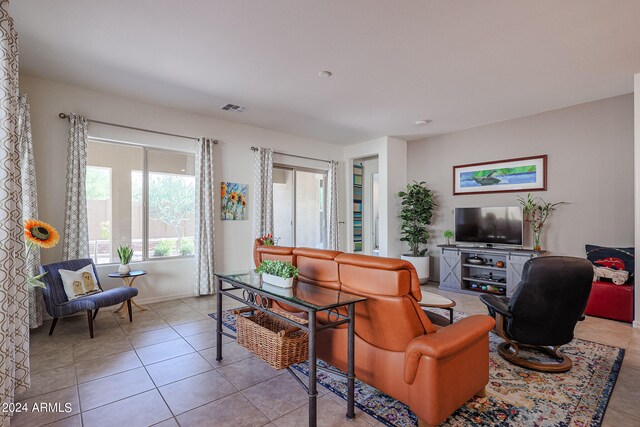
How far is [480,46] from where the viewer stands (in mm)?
2896

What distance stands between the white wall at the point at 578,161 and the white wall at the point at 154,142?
340cm

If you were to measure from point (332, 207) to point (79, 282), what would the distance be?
14.6ft

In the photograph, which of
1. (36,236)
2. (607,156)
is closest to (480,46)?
(607,156)

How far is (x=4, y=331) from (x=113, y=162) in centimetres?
310

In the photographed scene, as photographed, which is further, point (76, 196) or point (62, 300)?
point (76, 196)

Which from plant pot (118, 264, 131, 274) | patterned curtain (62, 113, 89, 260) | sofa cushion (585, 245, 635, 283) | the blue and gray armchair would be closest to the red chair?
sofa cushion (585, 245, 635, 283)

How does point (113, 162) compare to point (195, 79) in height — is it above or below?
below

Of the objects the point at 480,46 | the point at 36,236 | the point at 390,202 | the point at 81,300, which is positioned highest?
the point at 480,46

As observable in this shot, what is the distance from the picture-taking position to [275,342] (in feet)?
6.94

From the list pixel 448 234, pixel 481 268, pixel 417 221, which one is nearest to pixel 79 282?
pixel 417 221

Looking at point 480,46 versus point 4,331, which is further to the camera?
point 480,46

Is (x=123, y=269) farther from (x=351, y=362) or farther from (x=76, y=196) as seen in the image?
(x=351, y=362)

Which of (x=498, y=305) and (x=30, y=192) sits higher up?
(x=30, y=192)

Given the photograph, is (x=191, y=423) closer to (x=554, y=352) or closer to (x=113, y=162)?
(x=554, y=352)
